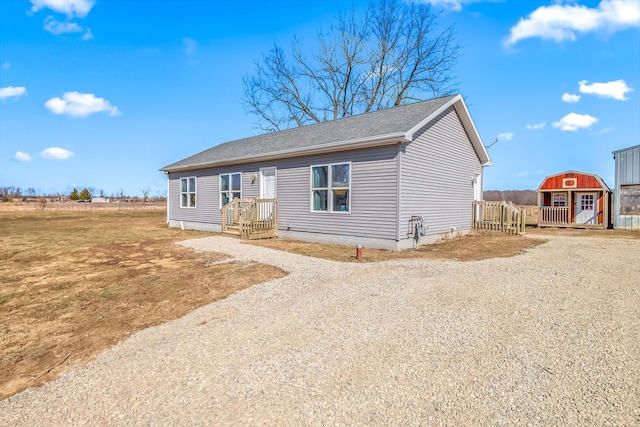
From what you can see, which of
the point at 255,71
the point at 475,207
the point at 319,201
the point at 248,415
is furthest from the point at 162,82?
the point at 248,415

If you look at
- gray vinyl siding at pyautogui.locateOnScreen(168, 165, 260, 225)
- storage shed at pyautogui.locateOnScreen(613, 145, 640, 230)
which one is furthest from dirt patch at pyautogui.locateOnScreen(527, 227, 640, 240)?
gray vinyl siding at pyautogui.locateOnScreen(168, 165, 260, 225)

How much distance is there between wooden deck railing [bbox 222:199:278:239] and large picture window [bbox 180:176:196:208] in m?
4.80

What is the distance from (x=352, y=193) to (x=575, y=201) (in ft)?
51.1

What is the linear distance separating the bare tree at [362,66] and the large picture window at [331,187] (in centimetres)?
1651

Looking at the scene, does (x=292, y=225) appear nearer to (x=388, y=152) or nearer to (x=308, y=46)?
(x=388, y=152)

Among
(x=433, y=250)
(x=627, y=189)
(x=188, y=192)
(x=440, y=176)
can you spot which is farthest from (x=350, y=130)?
(x=627, y=189)

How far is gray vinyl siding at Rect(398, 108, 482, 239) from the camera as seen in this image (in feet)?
32.7

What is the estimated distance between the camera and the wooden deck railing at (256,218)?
39.6ft

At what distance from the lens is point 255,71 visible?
90.7ft

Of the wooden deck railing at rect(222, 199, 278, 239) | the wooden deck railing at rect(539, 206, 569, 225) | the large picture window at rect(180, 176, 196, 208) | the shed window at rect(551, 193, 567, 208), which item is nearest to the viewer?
the wooden deck railing at rect(222, 199, 278, 239)

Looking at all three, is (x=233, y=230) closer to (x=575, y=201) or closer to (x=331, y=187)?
(x=331, y=187)

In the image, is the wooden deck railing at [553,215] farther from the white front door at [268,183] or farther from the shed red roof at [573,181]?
the white front door at [268,183]

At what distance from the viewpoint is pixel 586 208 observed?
18.4m

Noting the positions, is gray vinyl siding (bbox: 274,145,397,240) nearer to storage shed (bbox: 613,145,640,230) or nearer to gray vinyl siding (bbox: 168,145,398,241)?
gray vinyl siding (bbox: 168,145,398,241)
